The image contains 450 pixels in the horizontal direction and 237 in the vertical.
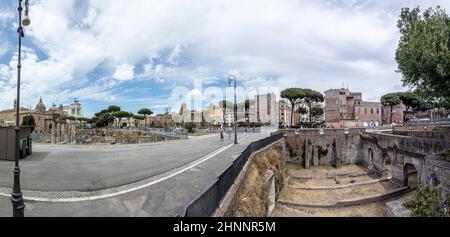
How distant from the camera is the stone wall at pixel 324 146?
37.2 metres

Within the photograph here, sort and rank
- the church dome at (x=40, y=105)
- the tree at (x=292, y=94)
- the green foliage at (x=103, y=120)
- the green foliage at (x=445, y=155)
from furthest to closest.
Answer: the church dome at (x=40, y=105) → the green foliage at (x=103, y=120) → the tree at (x=292, y=94) → the green foliage at (x=445, y=155)

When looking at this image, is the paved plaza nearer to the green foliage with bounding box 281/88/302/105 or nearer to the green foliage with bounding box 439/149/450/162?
the green foliage with bounding box 439/149/450/162

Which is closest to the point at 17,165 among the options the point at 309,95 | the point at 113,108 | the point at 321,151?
the point at 321,151

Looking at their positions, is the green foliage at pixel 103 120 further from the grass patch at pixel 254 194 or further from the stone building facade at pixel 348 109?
the grass patch at pixel 254 194

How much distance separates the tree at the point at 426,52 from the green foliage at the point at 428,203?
6.14 m

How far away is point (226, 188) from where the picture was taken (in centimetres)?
899

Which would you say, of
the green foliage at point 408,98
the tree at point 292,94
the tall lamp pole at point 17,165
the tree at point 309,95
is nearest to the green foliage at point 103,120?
the tree at point 292,94

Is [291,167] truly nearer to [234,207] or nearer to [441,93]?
[441,93]

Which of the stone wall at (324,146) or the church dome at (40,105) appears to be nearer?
the stone wall at (324,146)

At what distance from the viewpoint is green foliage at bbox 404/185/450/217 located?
12.2 metres

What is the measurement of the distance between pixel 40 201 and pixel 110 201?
6.64 ft

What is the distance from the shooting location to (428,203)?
1328cm

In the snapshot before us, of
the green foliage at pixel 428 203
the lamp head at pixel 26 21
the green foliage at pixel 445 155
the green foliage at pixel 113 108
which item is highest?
the green foliage at pixel 113 108

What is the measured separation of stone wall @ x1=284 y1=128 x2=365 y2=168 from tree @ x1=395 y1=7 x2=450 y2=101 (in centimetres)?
2034
